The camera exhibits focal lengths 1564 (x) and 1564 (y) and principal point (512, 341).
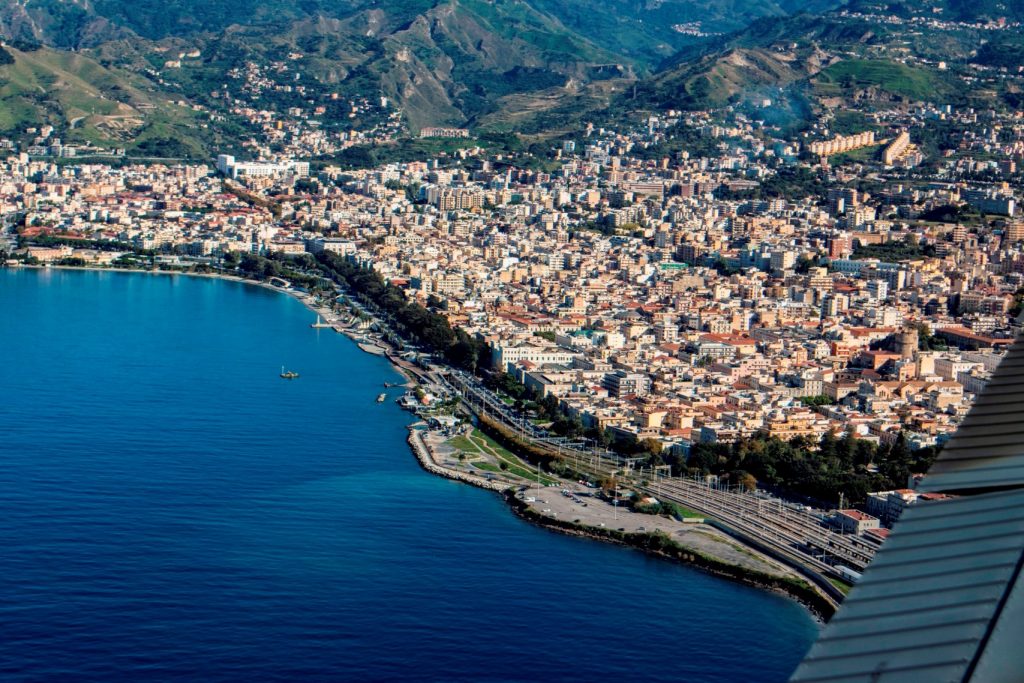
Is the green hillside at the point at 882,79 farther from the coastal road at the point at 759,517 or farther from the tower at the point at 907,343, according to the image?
the coastal road at the point at 759,517

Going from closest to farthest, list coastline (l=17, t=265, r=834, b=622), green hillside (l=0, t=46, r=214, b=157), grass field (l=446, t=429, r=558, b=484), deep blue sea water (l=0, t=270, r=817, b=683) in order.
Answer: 1. deep blue sea water (l=0, t=270, r=817, b=683)
2. coastline (l=17, t=265, r=834, b=622)
3. grass field (l=446, t=429, r=558, b=484)
4. green hillside (l=0, t=46, r=214, b=157)

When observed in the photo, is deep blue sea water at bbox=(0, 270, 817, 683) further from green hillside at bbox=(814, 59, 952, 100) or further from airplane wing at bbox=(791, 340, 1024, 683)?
green hillside at bbox=(814, 59, 952, 100)

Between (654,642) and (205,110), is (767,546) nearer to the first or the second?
(654,642)

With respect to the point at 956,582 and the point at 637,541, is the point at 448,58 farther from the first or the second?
the point at 956,582

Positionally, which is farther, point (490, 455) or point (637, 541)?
point (490, 455)

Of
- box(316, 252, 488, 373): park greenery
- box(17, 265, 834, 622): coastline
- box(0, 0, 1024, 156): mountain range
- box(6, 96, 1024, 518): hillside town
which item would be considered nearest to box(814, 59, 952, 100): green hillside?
box(0, 0, 1024, 156): mountain range

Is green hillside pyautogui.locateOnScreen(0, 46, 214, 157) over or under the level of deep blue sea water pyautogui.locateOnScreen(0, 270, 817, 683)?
over

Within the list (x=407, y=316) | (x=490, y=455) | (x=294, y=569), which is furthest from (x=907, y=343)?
(x=294, y=569)

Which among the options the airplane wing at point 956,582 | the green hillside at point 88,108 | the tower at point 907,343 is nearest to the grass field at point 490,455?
the tower at point 907,343

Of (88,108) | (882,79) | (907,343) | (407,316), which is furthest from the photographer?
(88,108)
